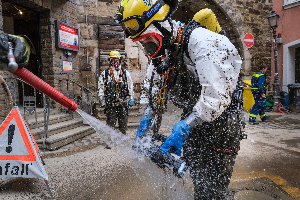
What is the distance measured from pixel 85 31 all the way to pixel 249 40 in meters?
7.33

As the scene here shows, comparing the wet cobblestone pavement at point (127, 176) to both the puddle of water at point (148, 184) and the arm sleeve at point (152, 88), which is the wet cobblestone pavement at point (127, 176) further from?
the arm sleeve at point (152, 88)

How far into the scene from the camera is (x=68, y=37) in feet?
22.5

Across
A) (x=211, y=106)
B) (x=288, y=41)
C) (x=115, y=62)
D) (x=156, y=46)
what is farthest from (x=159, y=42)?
(x=288, y=41)

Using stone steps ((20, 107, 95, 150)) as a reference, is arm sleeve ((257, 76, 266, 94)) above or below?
above

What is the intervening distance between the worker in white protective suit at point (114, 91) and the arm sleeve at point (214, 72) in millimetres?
3363

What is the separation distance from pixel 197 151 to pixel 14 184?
255 centimetres

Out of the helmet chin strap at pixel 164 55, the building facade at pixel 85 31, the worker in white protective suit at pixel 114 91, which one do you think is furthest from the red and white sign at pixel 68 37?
the helmet chin strap at pixel 164 55

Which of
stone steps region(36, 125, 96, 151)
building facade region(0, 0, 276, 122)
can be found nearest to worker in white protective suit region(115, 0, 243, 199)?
stone steps region(36, 125, 96, 151)

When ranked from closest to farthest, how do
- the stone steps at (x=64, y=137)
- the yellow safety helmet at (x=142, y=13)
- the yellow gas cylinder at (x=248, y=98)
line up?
the yellow safety helmet at (x=142, y=13) → the stone steps at (x=64, y=137) → the yellow gas cylinder at (x=248, y=98)

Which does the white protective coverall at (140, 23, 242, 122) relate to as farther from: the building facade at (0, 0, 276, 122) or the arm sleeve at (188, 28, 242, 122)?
the building facade at (0, 0, 276, 122)

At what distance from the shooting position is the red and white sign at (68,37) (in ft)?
21.7

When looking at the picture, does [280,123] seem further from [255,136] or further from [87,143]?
[87,143]

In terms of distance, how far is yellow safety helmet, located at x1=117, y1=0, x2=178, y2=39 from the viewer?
1696 millimetres

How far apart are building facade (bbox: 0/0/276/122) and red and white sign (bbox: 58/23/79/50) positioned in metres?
0.16
